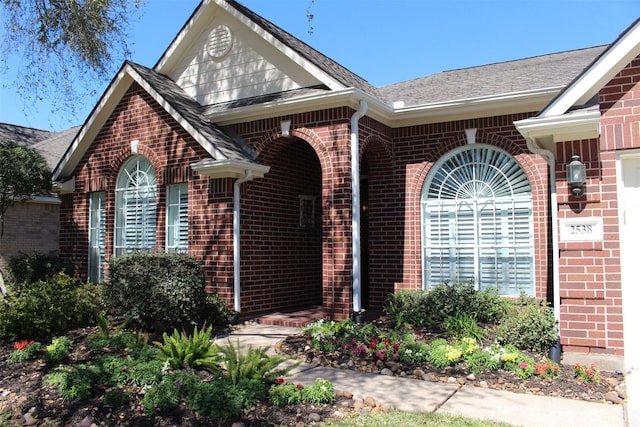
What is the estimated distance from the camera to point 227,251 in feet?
31.6

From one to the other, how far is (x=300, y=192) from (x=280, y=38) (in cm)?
320

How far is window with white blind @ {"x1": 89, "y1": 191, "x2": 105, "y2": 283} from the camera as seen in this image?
11875 millimetres

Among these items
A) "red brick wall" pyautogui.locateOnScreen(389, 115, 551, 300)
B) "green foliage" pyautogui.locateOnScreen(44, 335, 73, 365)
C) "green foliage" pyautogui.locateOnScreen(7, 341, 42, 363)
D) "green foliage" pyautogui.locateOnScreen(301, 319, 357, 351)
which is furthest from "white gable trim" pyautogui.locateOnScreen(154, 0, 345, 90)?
"green foliage" pyautogui.locateOnScreen(7, 341, 42, 363)

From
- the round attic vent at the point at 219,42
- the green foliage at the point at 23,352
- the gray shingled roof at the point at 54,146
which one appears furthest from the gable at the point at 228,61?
the gray shingled roof at the point at 54,146

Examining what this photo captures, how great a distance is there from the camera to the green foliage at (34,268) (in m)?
11.7

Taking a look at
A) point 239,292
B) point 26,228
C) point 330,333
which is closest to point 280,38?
point 239,292

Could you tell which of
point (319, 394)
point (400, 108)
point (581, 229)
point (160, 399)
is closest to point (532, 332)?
point (581, 229)

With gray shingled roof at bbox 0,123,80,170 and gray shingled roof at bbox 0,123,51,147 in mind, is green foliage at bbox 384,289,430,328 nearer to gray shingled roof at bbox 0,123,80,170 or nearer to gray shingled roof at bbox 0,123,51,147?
gray shingled roof at bbox 0,123,80,170

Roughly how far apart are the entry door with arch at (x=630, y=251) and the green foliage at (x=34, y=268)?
10.7m

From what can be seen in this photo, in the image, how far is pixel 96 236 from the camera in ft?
39.3

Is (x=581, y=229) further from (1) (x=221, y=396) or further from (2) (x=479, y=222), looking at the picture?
(1) (x=221, y=396)

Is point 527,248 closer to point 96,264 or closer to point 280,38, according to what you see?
point 280,38

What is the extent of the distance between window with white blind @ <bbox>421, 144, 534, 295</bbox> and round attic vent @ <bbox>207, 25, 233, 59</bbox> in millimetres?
5030

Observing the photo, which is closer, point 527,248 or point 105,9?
point 527,248
